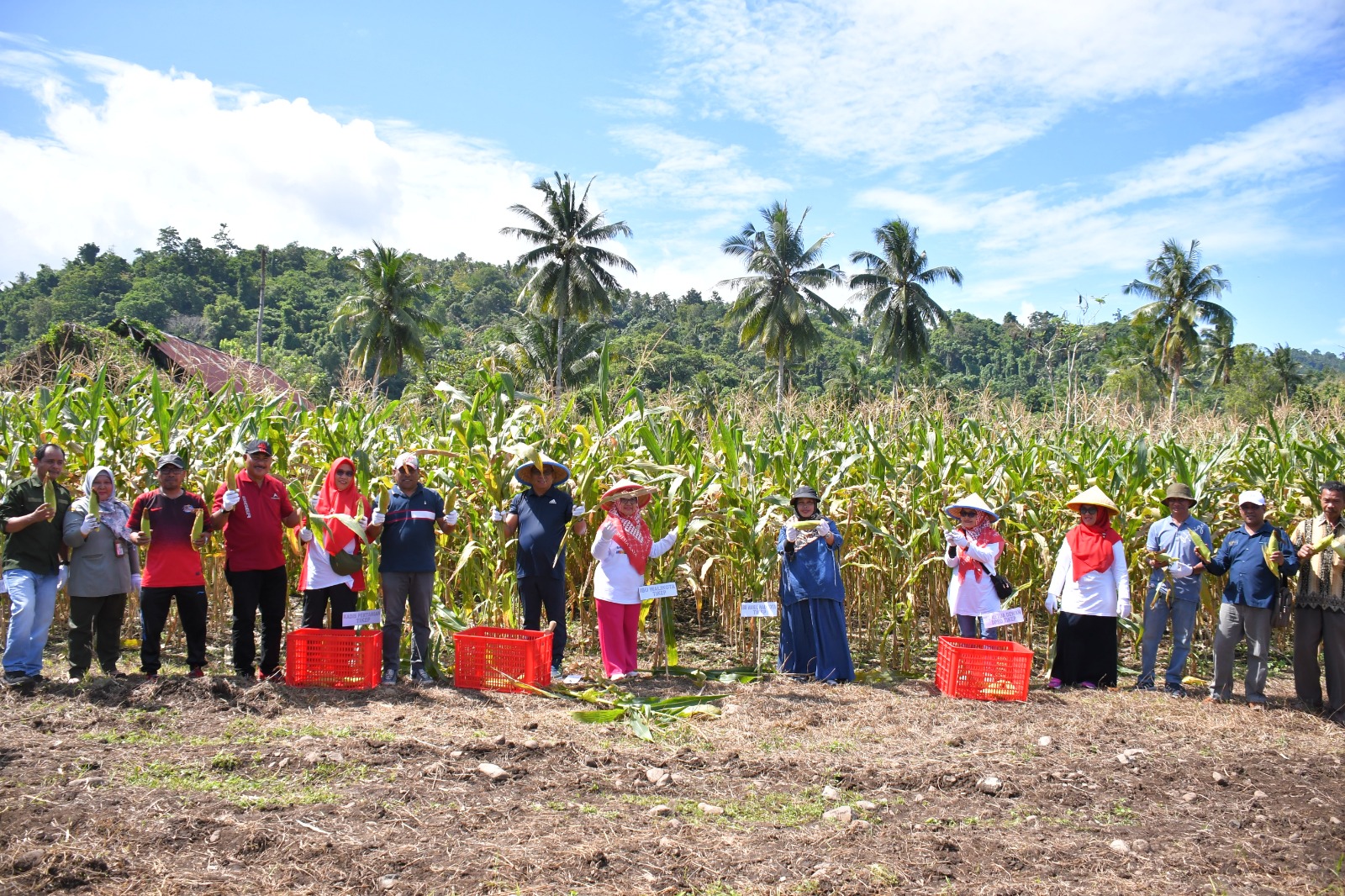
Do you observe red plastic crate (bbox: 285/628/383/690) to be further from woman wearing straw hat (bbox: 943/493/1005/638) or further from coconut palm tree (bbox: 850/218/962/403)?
coconut palm tree (bbox: 850/218/962/403)

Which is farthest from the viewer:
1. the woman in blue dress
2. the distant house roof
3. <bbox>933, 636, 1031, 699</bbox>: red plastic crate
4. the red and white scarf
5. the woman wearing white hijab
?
the distant house roof

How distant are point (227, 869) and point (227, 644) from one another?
13.2ft

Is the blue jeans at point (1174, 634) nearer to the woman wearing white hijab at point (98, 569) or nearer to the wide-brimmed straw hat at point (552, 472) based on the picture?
the wide-brimmed straw hat at point (552, 472)

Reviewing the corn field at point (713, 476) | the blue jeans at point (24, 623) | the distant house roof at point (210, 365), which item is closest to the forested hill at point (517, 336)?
the distant house roof at point (210, 365)

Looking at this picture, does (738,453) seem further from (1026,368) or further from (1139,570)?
(1026,368)

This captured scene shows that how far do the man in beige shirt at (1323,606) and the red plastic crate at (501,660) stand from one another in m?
4.49

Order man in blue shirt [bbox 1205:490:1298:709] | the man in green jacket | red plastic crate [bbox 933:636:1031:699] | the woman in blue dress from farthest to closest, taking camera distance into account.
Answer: the woman in blue dress < man in blue shirt [bbox 1205:490:1298:709] < red plastic crate [bbox 933:636:1031:699] < the man in green jacket

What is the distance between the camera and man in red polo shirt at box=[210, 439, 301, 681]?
528cm

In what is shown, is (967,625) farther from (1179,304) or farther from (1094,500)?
(1179,304)

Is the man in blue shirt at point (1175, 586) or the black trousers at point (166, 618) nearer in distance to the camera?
the black trousers at point (166, 618)

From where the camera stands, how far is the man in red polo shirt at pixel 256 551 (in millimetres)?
5277

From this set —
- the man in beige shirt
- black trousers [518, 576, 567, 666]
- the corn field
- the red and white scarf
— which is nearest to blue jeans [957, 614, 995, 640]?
the corn field

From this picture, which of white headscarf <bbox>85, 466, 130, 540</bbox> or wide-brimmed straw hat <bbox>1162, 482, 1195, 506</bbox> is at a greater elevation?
wide-brimmed straw hat <bbox>1162, 482, 1195, 506</bbox>

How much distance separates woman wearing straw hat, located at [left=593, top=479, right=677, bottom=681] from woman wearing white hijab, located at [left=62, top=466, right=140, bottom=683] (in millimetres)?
2681
